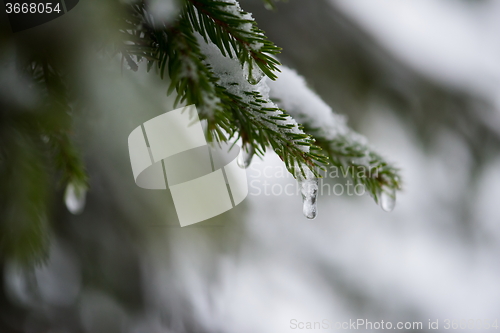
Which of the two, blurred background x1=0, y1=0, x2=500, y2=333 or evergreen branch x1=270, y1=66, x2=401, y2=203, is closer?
evergreen branch x1=270, y1=66, x2=401, y2=203

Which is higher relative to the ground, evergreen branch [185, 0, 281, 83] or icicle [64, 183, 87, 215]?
evergreen branch [185, 0, 281, 83]

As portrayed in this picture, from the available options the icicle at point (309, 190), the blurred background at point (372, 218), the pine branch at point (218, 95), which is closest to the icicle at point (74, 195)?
the pine branch at point (218, 95)

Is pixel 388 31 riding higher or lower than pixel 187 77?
higher

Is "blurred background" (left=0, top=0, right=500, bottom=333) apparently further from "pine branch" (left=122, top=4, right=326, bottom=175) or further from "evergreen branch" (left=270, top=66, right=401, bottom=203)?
"pine branch" (left=122, top=4, right=326, bottom=175)

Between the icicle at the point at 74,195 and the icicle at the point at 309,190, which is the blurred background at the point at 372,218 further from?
the icicle at the point at 309,190

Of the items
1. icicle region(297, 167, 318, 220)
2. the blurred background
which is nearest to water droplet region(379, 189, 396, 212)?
icicle region(297, 167, 318, 220)

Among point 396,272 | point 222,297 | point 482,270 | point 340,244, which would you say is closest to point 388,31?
point 340,244

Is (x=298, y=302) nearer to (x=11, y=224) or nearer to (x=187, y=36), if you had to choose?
(x=11, y=224)

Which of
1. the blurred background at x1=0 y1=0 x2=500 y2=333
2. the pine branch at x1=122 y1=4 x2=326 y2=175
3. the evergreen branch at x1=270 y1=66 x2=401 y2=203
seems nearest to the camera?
the pine branch at x1=122 y1=4 x2=326 y2=175

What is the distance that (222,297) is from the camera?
2.32 meters

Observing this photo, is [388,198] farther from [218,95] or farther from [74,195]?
[74,195]

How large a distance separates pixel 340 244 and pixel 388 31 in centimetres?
177

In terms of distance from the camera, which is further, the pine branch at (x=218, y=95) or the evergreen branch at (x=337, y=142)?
the evergreen branch at (x=337, y=142)

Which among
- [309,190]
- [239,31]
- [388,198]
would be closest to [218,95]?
[239,31]
